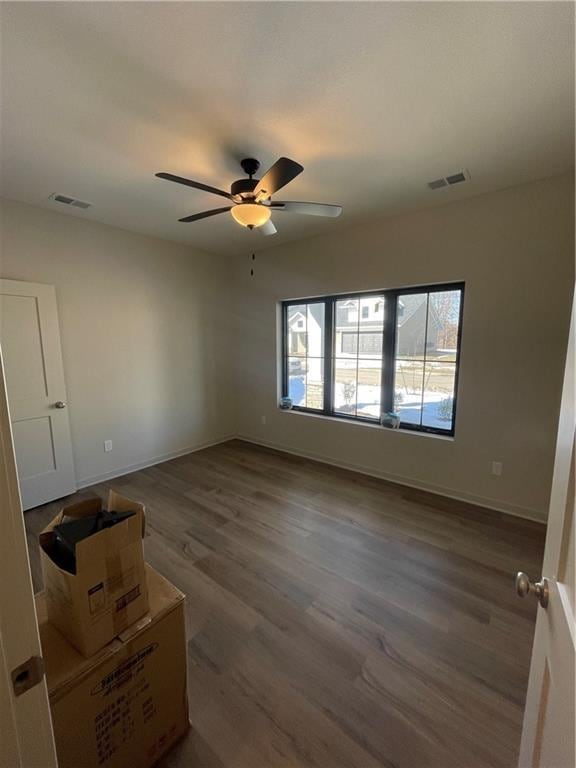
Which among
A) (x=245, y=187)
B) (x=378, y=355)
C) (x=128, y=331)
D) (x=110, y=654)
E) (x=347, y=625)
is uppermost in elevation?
(x=245, y=187)

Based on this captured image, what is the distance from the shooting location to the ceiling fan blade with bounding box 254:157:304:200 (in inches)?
63.2

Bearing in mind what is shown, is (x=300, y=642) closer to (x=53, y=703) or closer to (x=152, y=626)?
(x=152, y=626)

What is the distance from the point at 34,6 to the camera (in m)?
1.18

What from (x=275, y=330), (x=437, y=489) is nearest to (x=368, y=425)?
(x=437, y=489)

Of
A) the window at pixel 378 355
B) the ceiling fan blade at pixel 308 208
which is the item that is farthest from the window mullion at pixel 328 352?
the ceiling fan blade at pixel 308 208

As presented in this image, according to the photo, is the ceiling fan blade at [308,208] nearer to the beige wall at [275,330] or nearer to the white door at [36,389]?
the beige wall at [275,330]

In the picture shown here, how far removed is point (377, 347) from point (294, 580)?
2471 millimetres

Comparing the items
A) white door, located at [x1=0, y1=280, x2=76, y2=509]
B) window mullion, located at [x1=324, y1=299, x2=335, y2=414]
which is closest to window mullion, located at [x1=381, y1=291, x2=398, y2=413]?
window mullion, located at [x1=324, y1=299, x2=335, y2=414]

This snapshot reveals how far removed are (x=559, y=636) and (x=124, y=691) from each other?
49.0 inches

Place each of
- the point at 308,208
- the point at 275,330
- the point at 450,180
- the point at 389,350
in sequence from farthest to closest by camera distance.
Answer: the point at 275,330 < the point at 389,350 < the point at 450,180 < the point at 308,208

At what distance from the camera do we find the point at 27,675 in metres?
0.57

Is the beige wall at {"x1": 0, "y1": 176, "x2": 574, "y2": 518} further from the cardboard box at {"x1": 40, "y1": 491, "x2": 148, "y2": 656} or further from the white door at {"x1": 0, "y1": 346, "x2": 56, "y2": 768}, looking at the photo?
the white door at {"x1": 0, "y1": 346, "x2": 56, "y2": 768}

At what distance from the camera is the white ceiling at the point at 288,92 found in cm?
124

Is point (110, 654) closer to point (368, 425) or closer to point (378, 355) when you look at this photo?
point (368, 425)
